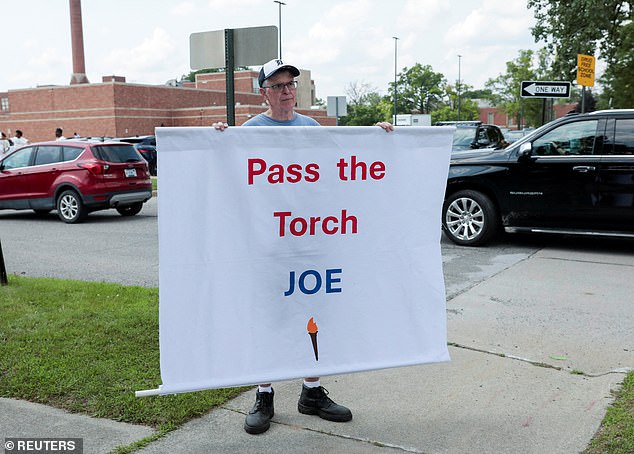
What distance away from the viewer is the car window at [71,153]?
48.0 feet

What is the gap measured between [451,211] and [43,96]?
60588 millimetres

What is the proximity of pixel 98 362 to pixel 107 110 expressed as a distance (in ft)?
189

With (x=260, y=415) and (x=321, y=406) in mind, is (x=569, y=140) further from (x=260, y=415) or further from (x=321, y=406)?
(x=260, y=415)

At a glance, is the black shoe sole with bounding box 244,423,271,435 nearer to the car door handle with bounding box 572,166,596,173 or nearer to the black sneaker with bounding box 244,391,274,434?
the black sneaker with bounding box 244,391,274,434

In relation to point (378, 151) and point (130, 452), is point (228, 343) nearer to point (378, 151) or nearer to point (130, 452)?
point (130, 452)

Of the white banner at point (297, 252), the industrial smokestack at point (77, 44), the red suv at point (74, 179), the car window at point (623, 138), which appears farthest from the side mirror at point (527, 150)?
the industrial smokestack at point (77, 44)

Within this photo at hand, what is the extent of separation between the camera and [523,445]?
3.65 metres

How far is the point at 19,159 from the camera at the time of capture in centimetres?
1521

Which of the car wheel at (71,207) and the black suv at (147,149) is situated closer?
the car wheel at (71,207)

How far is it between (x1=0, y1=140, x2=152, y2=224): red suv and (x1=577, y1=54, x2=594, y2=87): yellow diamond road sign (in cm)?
1008

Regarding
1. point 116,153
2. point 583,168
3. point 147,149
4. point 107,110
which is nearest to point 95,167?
point 116,153

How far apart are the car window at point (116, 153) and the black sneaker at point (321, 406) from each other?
11.5 meters

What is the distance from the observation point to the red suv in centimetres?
1427

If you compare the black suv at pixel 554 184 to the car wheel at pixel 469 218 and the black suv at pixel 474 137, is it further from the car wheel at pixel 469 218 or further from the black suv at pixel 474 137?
the black suv at pixel 474 137
